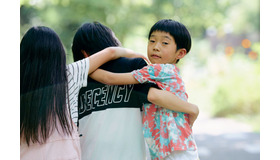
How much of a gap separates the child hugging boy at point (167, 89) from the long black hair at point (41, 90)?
211 mm

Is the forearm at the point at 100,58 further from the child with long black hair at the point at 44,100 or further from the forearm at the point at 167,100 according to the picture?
the forearm at the point at 167,100

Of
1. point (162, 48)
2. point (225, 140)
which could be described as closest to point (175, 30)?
point (162, 48)

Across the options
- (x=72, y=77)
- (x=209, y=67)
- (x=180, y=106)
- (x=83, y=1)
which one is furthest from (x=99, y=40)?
(x=209, y=67)

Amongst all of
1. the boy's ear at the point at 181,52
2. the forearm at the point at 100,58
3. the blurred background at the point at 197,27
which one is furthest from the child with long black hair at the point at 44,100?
the blurred background at the point at 197,27

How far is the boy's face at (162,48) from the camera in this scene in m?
1.88

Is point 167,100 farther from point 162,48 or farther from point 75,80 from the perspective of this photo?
point 75,80

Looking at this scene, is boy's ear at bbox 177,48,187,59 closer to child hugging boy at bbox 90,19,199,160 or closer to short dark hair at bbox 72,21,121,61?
child hugging boy at bbox 90,19,199,160

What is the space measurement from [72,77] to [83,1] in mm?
6350

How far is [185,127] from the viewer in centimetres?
181

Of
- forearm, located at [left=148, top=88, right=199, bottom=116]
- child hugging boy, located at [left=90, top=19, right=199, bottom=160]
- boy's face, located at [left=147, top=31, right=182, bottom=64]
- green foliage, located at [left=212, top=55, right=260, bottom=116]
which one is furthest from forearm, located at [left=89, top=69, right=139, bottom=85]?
green foliage, located at [left=212, top=55, right=260, bottom=116]

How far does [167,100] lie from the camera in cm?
170

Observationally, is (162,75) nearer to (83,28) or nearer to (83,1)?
(83,28)

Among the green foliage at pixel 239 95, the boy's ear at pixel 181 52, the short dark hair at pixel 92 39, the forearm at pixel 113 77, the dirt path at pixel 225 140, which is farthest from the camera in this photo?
the green foliage at pixel 239 95

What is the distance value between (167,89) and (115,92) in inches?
10.6
